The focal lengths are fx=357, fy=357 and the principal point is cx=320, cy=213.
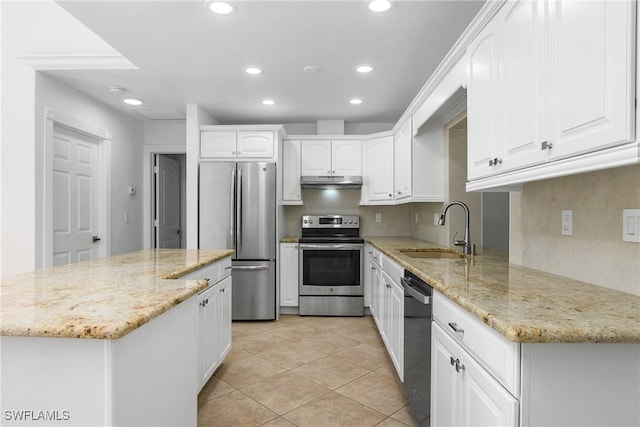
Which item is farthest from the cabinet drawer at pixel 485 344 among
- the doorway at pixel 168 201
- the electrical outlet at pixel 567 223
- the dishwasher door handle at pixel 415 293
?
the doorway at pixel 168 201

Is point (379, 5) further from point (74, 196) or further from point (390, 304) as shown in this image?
point (74, 196)

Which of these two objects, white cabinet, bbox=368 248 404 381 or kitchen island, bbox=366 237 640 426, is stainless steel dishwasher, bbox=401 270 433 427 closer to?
white cabinet, bbox=368 248 404 381

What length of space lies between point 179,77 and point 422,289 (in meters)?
2.84

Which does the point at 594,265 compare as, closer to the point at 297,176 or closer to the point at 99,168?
the point at 297,176

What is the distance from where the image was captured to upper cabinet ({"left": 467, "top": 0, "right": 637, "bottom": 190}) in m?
0.94

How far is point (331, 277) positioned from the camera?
423 cm

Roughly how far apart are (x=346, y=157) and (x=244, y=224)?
152 cm

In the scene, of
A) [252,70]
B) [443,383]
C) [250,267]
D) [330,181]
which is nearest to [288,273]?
[250,267]

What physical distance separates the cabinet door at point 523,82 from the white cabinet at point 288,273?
2.99 m

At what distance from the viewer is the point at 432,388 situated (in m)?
1.69

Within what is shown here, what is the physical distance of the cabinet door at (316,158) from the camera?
4.50m

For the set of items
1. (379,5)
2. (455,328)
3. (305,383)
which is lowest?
(305,383)

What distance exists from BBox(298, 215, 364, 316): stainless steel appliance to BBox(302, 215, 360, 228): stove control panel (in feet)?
1.60

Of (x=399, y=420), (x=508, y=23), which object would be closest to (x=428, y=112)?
(x=508, y=23)
